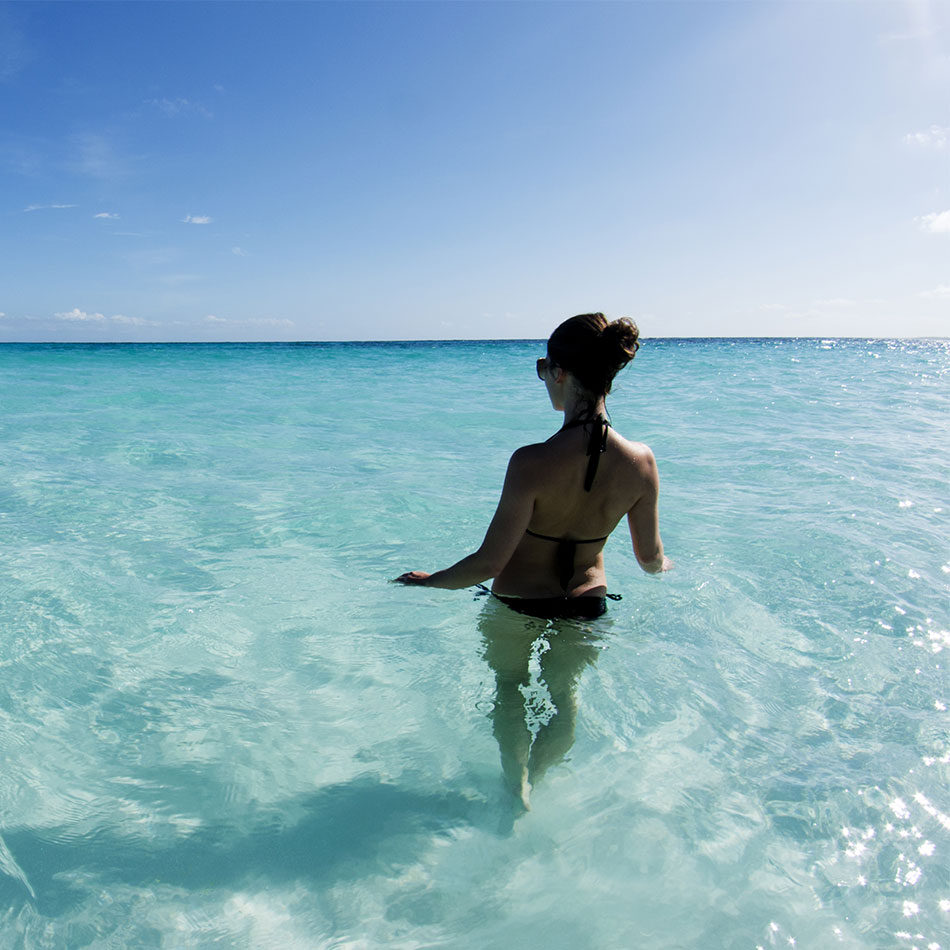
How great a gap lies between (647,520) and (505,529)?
631 millimetres

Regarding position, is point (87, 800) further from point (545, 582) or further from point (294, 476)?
point (294, 476)

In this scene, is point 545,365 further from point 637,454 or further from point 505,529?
point 505,529

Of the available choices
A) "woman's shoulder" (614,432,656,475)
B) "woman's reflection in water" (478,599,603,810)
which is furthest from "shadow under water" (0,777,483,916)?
"woman's shoulder" (614,432,656,475)

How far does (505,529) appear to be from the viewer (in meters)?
2.60

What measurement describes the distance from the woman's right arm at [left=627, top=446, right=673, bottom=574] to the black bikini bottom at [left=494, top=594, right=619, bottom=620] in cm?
31

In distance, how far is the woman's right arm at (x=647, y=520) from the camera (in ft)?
8.66

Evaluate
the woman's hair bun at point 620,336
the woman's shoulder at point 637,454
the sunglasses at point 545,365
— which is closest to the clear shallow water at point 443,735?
the woman's shoulder at point 637,454

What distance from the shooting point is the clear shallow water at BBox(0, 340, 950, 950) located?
2.27 meters

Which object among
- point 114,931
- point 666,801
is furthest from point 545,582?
point 114,931

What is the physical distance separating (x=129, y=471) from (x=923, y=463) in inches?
421

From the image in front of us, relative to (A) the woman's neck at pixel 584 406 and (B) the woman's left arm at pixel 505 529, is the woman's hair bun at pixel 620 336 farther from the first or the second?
(B) the woman's left arm at pixel 505 529

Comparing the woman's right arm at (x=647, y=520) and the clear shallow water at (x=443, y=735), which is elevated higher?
the woman's right arm at (x=647, y=520)

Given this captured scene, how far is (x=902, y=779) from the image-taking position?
2.79m

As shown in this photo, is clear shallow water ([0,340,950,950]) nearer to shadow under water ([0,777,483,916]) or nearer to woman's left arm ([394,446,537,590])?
shadow under water ([0,777,483,916])
